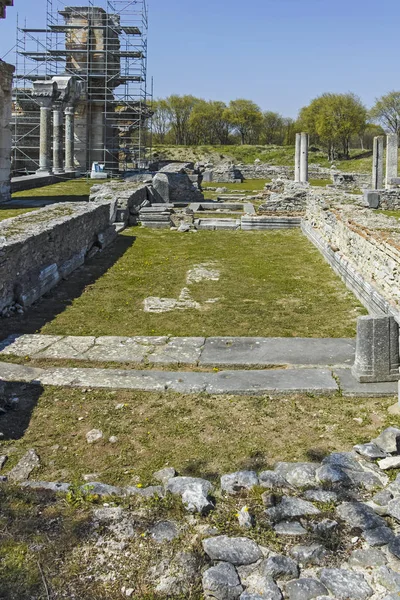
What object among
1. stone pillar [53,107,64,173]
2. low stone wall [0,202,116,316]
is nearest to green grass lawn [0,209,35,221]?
low stone wall [0,202,116,316]

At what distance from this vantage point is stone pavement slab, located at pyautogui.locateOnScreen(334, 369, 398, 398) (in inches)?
Answer: 218

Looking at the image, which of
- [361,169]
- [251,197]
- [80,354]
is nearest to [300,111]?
[361,169]

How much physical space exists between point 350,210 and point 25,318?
28.5ft

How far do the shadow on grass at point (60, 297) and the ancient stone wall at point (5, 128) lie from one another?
7.55m

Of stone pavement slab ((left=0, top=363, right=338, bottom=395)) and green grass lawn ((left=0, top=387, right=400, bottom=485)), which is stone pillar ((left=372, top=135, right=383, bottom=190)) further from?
green grass lawn ((left=0, top=387, right=400, bottom=485))

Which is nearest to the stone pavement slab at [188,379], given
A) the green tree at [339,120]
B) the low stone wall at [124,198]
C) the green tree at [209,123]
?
the low stone wall at [124,198]

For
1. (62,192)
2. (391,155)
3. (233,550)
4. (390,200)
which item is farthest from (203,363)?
(391,155)

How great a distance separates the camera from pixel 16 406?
529cm

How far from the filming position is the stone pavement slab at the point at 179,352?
20.7 feet

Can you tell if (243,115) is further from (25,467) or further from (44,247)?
(25,467)

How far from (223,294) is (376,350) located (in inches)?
156

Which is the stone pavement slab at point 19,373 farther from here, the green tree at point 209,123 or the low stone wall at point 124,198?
the green tree at point 209,123

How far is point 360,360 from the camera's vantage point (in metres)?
5.81

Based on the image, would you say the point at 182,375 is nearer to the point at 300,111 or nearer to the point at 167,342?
the point at 167,342
